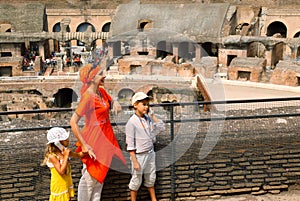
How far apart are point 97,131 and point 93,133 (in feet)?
0.15

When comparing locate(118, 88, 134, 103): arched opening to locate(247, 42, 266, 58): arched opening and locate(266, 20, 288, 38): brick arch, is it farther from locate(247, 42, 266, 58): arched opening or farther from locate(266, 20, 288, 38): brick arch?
locate(266, 20, 288, 38): brick arch

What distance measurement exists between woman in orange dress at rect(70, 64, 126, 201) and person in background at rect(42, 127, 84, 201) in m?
0.16

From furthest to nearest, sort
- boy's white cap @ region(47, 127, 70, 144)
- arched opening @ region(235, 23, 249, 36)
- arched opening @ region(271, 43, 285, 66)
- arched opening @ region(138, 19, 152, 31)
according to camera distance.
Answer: arched opening @ region(138, 19, 152, 31) < arched opening @ region(235, 23, 249, 36) < arched opening @ region(271, 43, 285, 66) < boy's white cap @ region(47, 127, 70, 144)

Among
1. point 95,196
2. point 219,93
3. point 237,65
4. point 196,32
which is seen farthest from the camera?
point 196,32

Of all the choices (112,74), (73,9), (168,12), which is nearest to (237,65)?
(112,74)

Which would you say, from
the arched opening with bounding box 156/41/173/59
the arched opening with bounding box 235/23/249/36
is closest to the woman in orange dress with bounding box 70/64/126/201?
the arched opening with bounding box 156/41/173/59

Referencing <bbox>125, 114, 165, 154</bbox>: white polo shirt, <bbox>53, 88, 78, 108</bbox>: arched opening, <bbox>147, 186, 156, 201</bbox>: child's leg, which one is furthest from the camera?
<bbox>53, 88, 78, 108</bbox>: arched opening

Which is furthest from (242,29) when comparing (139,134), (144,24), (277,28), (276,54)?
(139,134)

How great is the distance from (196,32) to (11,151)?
22846 millimetres

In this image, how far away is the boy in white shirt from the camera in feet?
14.0

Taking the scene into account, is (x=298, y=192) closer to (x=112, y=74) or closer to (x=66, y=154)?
(x=66, y=154)

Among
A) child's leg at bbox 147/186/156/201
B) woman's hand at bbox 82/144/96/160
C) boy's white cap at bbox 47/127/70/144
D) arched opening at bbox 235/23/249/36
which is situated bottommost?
child's leg at bbox 147/186/156/201

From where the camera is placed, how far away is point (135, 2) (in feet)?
104

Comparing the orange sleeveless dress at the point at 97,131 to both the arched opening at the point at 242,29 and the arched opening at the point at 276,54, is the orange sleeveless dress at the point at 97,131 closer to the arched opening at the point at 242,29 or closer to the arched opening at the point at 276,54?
the arched opening at the point at 276,54
